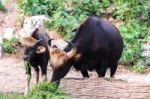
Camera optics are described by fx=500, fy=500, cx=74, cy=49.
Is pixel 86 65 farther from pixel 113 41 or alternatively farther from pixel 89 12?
pixel 89 12

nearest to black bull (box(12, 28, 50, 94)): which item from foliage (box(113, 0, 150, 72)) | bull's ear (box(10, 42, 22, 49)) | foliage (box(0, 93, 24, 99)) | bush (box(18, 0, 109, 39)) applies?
foliage (box(0, 93, 24, 99))

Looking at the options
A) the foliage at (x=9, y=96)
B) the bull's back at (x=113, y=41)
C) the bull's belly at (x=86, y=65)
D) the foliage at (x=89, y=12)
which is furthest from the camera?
the foliage at (x=89, y=12)

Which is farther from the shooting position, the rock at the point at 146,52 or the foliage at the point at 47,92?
the rock at the point at 146,52

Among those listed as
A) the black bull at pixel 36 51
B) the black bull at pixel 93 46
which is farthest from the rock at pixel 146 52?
the black bull at pixel 36 51

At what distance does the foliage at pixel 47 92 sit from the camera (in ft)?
25.2

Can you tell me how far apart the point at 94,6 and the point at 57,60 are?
743cm

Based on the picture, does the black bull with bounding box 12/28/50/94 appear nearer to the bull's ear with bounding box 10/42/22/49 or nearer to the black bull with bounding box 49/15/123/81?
the black bull with bounding box 49/15/123/81

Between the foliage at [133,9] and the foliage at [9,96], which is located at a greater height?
the foliage at [133,9]

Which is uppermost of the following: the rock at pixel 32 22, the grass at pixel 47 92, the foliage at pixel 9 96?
the rock at pixel 32 22

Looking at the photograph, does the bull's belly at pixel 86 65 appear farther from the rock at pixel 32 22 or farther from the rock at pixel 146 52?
the rock at pixel 32 22

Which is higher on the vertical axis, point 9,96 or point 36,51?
point 36,51

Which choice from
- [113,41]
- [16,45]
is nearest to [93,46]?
[113,41]

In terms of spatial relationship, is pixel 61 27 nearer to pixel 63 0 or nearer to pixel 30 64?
pixel 63 0

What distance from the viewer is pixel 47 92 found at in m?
7.79
